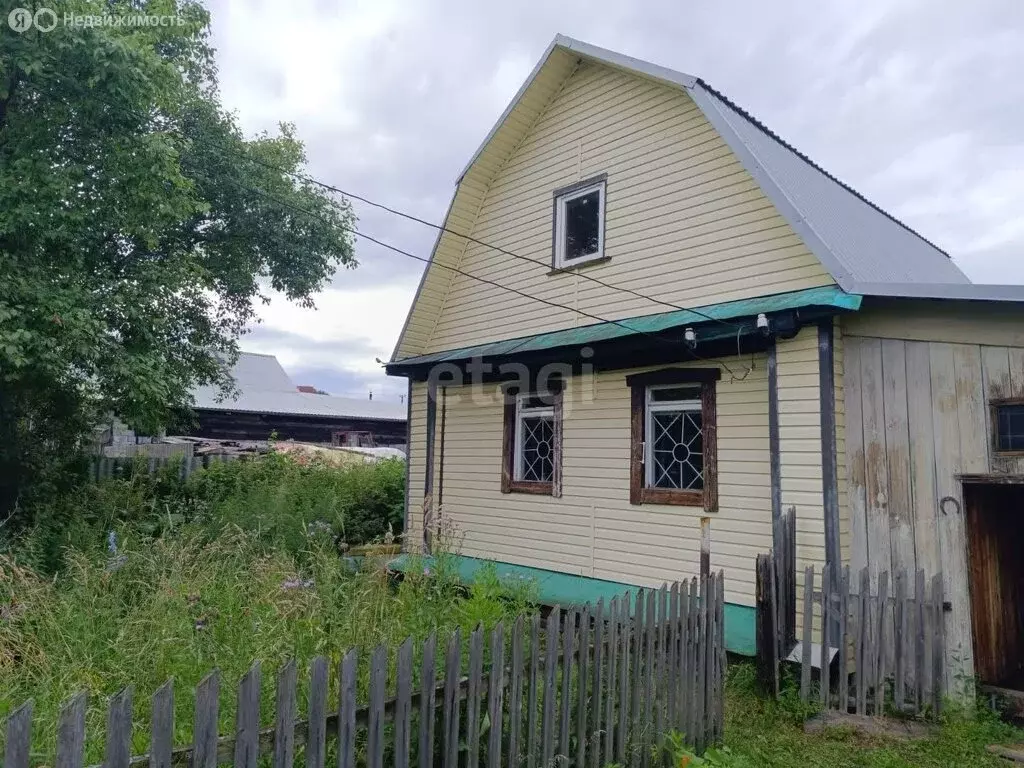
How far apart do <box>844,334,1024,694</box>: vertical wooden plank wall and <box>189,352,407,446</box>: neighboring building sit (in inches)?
765

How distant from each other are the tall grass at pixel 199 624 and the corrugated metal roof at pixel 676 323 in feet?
11.1

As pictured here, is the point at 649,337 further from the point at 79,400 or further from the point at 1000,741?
the point at 79,400

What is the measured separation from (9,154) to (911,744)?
39.1 ft

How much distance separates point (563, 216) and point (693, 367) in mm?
3138

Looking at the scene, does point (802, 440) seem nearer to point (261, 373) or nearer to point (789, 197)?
point (789, 197)

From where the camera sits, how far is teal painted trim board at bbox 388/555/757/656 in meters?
6.06

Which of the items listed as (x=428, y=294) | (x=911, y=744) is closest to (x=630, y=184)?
(x=428, y=294)

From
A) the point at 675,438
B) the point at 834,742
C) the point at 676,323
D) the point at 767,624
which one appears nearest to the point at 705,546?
the point at 767,624

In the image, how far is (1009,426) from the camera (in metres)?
5.52

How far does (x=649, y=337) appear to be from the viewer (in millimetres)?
7316

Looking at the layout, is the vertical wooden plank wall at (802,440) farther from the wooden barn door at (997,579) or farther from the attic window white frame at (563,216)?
the attic window white frame at (563,216)

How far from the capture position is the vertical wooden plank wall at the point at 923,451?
5.57 metres

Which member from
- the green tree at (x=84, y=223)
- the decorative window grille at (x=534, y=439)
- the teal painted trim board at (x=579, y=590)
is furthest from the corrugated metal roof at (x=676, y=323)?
the green tree at (x=84, y=223)

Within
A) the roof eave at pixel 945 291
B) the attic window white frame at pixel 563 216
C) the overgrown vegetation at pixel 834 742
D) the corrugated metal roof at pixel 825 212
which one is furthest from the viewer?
the attic window white frame at pixel 563 216
